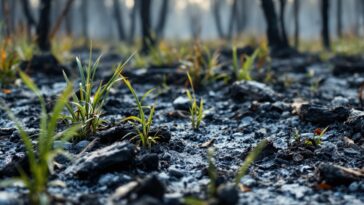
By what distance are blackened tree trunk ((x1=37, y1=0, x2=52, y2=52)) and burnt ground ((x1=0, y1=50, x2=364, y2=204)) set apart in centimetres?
260

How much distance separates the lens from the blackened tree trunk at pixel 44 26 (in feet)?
22.4

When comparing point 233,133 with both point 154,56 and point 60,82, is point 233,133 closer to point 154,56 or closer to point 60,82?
point 60,82

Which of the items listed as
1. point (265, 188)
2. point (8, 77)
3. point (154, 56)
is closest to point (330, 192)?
point (265, 188)

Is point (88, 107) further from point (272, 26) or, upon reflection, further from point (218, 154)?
point (272, 26)

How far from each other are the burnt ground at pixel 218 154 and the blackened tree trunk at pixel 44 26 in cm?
260

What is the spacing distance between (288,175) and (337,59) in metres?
6.38

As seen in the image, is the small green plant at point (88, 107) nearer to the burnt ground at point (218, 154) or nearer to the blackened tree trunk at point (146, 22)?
the burnt ground at point (218, 154)

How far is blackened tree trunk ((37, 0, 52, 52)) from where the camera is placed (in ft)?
22.4

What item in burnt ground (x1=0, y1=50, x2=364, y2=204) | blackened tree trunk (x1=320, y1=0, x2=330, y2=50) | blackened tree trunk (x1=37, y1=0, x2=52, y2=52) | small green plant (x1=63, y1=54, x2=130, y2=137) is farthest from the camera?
blackened tree trunk (x1=320, y1=0, x2=330, y2=50)

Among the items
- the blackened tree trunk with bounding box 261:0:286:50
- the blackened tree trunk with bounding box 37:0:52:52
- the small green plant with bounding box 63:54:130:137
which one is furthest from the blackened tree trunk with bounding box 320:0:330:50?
the small green plant with bounding box 63:54:130:137

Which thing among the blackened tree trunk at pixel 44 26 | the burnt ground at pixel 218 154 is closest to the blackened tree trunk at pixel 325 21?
the burnt ground at pixel 218 154

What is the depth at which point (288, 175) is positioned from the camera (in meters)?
2.33

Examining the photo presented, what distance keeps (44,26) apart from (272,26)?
14.3 ft

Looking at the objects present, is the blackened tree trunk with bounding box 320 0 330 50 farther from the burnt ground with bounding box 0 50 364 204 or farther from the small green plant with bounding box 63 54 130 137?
the small green plant with bounding box 63 54 130 137
